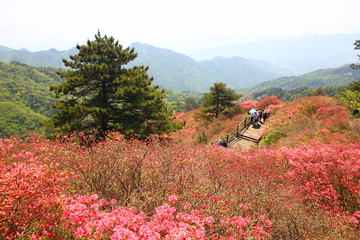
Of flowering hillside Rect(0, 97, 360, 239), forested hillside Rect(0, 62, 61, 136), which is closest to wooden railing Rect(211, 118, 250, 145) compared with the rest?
flowering hillside Rect(0, 97, 360, 239)

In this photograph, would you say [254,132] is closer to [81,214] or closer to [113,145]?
[113,145]

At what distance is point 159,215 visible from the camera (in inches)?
102

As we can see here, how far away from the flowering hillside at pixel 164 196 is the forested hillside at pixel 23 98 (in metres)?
50.6

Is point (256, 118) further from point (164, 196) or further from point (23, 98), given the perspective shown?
point (23, 98)

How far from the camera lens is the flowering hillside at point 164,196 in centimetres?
245

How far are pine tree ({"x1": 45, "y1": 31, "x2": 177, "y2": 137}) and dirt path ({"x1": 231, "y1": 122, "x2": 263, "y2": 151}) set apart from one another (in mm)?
5452

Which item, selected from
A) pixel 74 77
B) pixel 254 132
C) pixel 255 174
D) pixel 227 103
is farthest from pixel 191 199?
pixel 227 103

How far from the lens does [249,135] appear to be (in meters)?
14.5

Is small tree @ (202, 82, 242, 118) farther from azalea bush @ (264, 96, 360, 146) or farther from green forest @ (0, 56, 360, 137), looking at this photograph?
green forest @ (0, 56, 360, 137)

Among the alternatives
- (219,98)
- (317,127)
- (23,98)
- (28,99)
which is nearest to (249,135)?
(317,127)

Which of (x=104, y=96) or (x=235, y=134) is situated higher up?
(x=104, y=96)

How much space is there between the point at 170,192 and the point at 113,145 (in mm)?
2566

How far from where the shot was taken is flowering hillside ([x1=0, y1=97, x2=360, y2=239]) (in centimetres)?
245

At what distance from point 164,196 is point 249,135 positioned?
12393mm
